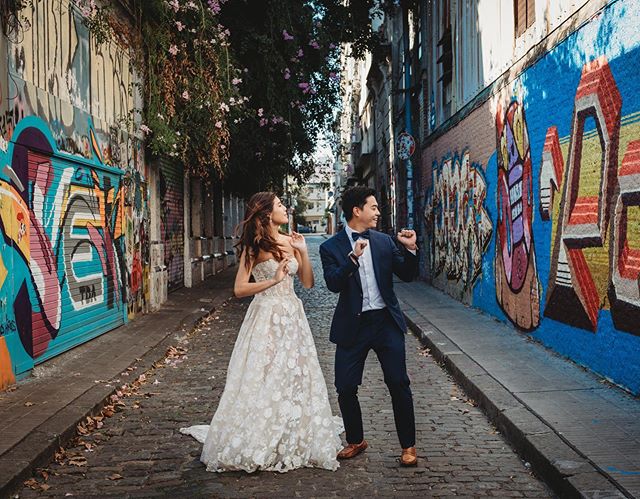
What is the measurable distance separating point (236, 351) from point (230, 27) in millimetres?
11243

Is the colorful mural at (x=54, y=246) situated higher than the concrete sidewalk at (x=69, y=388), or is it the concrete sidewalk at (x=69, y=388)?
the colorful mural at (x=54, y=246)

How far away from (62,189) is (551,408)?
607 centimetres

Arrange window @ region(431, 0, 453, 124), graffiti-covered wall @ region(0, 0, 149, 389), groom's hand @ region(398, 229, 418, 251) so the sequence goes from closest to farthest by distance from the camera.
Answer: groom's hand @ region(398, 229, 418, 251) → graffiti-covered wall @ region(0, 0, 149, 389) → window @ region(431, 0, 453, 124)

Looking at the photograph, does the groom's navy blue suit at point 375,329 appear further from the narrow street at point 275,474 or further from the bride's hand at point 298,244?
the narrow street at point 275,474

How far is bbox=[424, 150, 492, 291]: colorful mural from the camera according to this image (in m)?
12.3

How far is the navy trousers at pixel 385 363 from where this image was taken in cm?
484

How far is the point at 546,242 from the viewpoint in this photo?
8484 mm

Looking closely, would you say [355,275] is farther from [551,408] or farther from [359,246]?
[551,408]

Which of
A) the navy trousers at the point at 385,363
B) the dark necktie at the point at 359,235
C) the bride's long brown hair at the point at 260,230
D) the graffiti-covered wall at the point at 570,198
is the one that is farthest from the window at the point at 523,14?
the navy trousers at the point at 385,363

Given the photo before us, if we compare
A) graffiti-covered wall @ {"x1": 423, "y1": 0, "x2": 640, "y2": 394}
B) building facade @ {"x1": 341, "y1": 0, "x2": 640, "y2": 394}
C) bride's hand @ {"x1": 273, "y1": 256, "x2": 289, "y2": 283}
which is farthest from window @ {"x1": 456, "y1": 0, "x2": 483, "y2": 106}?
bride's hand @ {"x1": 273, "y1": 256, "x2": 289, "y2": 283}

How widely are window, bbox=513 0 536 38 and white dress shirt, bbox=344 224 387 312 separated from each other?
5533 millimetres

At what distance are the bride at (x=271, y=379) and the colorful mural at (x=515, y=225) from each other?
15.6ft

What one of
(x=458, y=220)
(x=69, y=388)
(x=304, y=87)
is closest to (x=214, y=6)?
(x=304, y=87)

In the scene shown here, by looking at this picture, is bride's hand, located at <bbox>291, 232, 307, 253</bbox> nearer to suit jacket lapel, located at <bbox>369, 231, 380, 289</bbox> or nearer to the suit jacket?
the suit jacket
